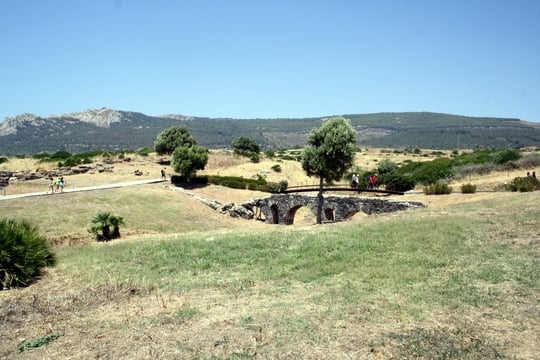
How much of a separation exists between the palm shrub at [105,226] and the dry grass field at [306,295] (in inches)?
190

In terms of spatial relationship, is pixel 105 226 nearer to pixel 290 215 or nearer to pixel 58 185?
pixel 58 185

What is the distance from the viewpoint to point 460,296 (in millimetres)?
10461

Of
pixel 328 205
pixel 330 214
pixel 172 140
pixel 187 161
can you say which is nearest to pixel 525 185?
pixel 328 205

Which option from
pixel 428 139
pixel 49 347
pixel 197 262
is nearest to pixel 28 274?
pixel 197 262

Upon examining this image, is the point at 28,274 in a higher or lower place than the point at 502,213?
lower

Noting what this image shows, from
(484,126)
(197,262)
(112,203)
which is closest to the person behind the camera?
(197,262)

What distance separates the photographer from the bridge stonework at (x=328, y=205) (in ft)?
112


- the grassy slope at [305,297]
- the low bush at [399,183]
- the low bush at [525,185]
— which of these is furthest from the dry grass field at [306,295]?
the low bush at [399,183]

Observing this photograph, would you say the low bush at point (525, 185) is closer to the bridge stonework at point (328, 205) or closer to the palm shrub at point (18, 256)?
the bridge stonework at point (328, 205)

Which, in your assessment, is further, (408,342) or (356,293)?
(356,293)

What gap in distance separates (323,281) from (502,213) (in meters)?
11.8

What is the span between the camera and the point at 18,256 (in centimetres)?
1509

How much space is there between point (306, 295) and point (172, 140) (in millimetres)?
57535

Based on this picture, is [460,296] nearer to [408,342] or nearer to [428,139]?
[408,342]
